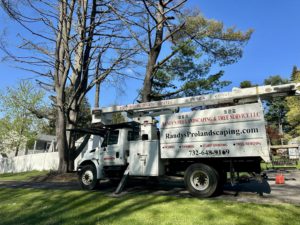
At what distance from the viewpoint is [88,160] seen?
38.2ft

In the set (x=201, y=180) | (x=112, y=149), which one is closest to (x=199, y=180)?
(x=201, y=180)

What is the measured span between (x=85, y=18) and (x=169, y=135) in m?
11.6

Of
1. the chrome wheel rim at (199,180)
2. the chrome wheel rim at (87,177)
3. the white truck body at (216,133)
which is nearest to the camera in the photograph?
the white truck body at (216,133)

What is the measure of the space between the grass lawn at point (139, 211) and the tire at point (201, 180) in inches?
20.2

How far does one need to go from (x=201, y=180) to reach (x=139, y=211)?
2536 millimetres

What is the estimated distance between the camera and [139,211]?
7.37m

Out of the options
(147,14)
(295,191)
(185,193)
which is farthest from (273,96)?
(147,14)

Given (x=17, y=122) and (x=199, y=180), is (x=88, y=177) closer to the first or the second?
(x=199, y=180)

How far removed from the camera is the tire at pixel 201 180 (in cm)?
858

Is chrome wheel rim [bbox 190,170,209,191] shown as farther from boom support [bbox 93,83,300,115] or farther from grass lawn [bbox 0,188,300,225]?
boom support [bbox 93,83,300,115]

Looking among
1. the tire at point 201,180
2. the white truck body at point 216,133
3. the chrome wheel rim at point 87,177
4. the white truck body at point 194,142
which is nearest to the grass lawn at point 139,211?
the tire at point 201,180

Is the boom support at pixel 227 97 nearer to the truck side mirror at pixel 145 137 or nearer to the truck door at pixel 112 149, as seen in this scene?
the truck door at pixel 112 149

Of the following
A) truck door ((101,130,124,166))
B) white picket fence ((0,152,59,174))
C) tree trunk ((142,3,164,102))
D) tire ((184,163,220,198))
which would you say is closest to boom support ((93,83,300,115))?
truck door ((101,130,124,166))

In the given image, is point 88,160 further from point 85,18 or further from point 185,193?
point 85,18
